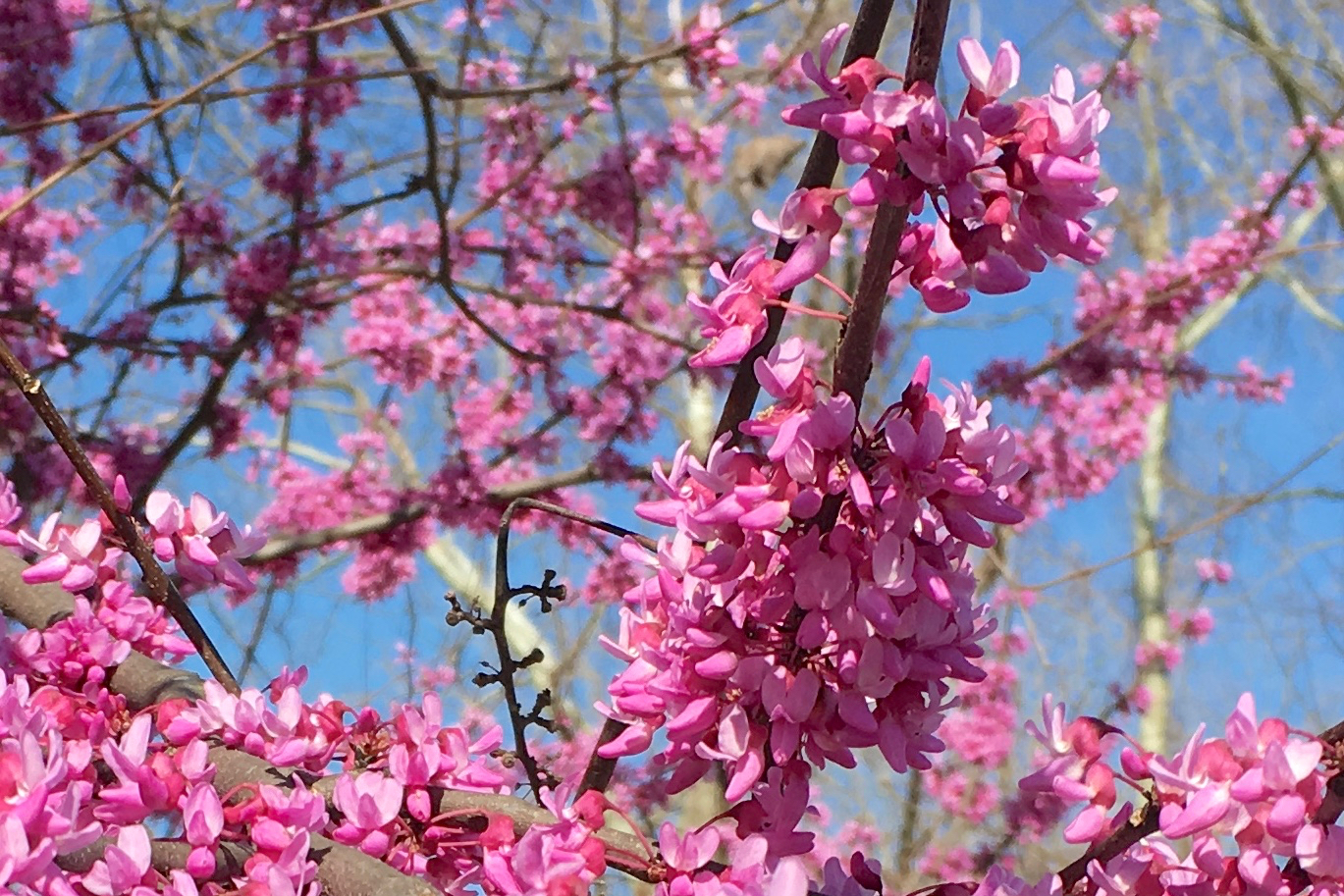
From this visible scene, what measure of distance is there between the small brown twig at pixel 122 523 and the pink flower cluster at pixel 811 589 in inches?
24.9

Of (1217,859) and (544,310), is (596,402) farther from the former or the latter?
(1217,859)

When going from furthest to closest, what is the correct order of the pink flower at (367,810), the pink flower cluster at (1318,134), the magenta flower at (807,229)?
the pink flower cluster at (1318,134) < the pink flower at (367,810) < the magenta flower at (807,229)

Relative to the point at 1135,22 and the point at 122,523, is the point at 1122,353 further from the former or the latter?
the point at 122,523

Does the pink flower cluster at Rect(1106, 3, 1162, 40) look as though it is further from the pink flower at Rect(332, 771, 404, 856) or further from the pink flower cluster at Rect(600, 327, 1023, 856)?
the pink flower at Rect(332, 771, 404, 856)

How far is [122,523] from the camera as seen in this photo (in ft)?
4.31

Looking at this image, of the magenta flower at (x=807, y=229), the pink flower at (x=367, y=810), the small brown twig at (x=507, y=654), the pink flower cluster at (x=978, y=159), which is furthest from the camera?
the small brown twig at (x=507, y=654)

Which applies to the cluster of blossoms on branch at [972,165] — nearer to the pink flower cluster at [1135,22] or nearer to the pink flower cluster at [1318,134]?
the pink flower cluster at [1318,134]

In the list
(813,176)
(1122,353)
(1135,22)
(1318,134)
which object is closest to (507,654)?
(813,176)

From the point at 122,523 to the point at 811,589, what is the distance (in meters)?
0.88

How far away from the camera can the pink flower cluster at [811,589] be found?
880 mm

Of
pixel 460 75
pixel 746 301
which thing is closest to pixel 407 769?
pixel 746 301

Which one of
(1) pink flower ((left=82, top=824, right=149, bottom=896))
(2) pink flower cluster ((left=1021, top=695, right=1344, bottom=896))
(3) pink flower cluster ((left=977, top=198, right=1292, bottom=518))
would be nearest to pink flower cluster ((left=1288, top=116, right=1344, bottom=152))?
(3) pink flower cluster ((left=977, top=198, right=1292, bottom=518))

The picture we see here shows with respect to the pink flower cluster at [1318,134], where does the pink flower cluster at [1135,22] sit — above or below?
above

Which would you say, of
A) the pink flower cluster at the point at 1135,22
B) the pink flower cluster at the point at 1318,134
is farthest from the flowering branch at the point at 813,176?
the pink flower cluster at the point at 1135,22
